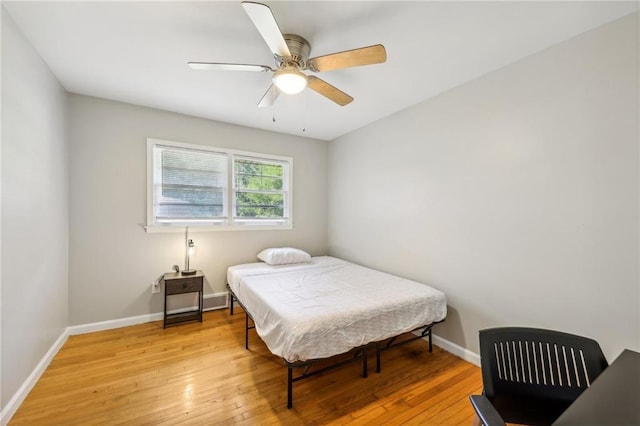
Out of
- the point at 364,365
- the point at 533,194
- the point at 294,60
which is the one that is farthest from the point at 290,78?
the point at 364,365

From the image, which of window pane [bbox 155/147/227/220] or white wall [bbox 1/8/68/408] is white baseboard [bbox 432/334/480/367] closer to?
window pane [bbox 155/147/227/220]

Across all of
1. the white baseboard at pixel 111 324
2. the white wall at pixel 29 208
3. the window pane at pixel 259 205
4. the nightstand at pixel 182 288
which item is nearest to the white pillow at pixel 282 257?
the window pane at pixel 259 205

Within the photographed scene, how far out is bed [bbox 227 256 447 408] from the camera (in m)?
1.73

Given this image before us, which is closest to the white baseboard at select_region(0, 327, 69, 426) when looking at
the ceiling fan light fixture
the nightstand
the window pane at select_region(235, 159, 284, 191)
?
the nightstand

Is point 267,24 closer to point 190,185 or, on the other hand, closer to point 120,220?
point 190,185

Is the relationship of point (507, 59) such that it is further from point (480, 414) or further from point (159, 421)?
point (159, 421)

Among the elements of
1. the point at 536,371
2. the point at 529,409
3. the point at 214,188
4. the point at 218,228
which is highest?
the point at 214,188

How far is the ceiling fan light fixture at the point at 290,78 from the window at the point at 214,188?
2.07 metres

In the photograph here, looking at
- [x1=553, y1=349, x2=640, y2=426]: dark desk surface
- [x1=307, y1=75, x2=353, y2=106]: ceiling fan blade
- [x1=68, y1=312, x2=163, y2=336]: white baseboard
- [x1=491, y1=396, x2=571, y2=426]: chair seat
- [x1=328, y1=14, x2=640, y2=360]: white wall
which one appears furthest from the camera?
[x1=68, y1=312, x2=163, y2=336]: white baseboard

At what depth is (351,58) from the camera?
1622 millimetres

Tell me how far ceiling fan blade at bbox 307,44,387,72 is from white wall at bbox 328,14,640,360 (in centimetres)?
99

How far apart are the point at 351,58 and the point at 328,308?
5.80 ft

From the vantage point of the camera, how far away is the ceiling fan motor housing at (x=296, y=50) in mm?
1766

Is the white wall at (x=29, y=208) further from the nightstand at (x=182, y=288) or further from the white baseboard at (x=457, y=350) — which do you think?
the white baseboard at (x=457, y=350)
